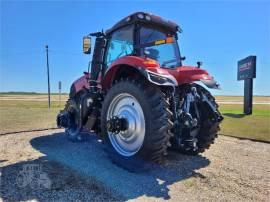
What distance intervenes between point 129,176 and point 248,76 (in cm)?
1481

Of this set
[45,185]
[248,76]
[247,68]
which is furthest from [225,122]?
[45,185]

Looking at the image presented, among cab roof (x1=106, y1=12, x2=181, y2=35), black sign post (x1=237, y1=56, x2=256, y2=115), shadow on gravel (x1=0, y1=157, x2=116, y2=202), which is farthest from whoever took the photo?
black sign post (x1=237, y1=56, x2=256, y2=115)

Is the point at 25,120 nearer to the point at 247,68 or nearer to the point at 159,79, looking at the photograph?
the point at 159,79

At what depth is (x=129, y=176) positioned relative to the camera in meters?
3.83

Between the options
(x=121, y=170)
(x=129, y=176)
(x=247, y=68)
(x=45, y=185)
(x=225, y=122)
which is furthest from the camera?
(x=247, y=68)

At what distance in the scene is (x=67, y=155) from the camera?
5.00m

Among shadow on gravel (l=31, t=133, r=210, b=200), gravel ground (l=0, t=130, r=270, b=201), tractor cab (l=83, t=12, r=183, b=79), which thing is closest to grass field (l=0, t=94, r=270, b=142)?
gravel ground (l=0, t=130, r=270, b=201)

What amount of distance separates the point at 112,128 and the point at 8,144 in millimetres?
3061

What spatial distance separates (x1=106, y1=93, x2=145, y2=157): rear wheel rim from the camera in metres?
4.23

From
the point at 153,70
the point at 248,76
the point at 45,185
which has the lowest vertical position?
the point at 45,185

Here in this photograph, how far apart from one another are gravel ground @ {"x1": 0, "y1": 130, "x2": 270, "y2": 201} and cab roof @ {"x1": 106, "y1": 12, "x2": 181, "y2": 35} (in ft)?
8.17

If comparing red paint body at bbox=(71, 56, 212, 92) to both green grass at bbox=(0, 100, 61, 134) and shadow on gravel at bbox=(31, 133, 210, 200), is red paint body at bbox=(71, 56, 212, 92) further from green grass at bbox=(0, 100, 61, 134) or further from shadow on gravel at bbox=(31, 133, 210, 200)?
green grass at bbox=(0, 100, 61, 134)

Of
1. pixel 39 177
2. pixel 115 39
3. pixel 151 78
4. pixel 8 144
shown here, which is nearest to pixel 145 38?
pixel 115 39

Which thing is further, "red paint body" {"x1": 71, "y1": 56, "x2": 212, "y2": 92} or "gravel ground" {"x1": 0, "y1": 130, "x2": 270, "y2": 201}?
"red paint body" {"x1": 71, "y1": 56, "x2": 212, "y2": 92}
